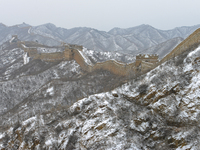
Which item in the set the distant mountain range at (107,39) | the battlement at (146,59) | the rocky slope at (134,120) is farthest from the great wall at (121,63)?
the distant mountain range at (107,39)

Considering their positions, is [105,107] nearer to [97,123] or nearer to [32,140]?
[97,123]

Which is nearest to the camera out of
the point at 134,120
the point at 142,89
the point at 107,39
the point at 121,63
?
the point at 134,120

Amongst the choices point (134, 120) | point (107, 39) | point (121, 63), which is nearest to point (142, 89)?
point (134, 120)

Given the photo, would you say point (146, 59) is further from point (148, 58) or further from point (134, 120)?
point (134, 120)

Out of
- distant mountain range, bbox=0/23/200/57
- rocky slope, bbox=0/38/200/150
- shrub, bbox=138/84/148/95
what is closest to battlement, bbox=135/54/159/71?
rocky slope, bbox=0/38/200/150

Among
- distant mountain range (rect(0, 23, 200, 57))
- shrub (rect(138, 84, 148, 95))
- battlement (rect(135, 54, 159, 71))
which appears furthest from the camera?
distant mountain range (rect(0, 23, 200, 57))

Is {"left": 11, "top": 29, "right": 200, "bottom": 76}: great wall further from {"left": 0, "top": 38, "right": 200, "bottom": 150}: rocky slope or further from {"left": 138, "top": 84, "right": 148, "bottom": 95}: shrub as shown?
{"left": 138, "top": 84, "right": 148, "bottom": 95}: shrub

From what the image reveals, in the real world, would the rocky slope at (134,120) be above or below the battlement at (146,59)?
below

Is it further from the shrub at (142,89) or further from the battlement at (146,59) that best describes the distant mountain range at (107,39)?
the shrub at (142,89)

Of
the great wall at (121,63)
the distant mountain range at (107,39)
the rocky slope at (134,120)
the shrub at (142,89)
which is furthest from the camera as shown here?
the distant mountain range at (107,39)

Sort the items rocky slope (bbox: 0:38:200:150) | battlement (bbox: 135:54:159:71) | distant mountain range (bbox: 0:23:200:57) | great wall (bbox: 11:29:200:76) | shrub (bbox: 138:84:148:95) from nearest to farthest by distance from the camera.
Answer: rocky slope (bbox: 0:38:200:150) → shrub (bbox: 138:84:148:95) → great wall (bbox: 11:29:200:76) → battlement (bbox: 135:54:159:71) → distant mountain range (bbox: 0:23:200:57)
